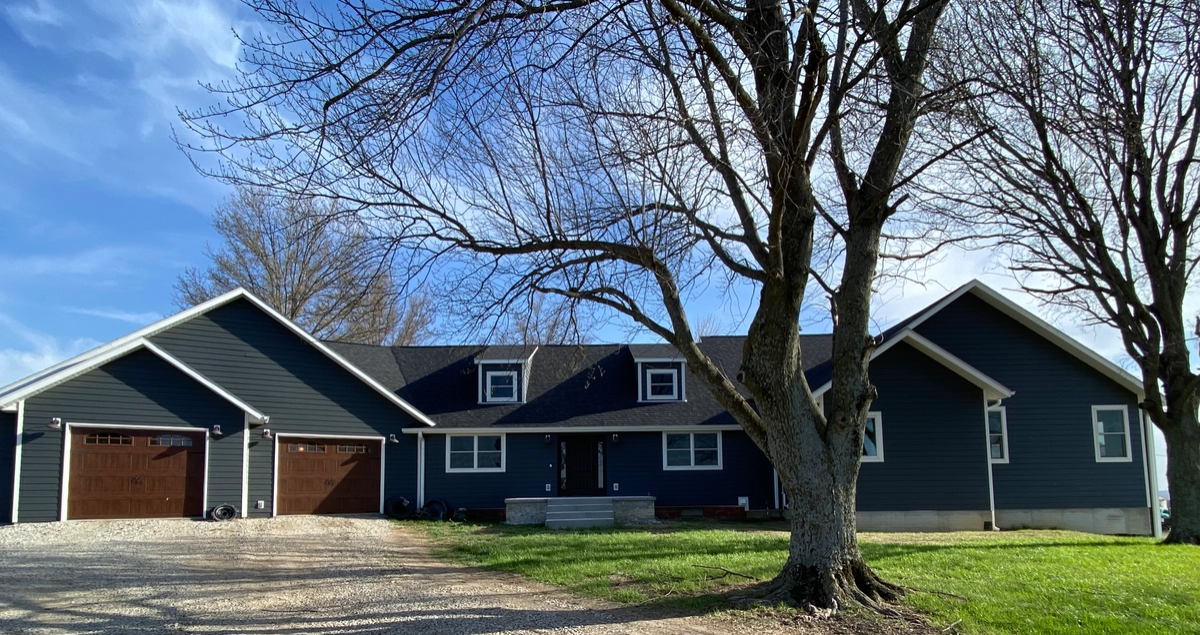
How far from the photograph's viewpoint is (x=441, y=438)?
75.5 feet

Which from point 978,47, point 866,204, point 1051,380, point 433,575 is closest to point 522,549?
point 433,575

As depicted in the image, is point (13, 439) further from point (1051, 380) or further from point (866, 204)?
point (1051, 380)

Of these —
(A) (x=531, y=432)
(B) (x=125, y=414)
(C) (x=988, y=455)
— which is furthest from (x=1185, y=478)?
(B) (x=125, y=414)

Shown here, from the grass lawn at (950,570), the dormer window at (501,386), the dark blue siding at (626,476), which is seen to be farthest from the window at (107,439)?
the dormer window at (501,386)

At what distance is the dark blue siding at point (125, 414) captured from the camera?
18.2m

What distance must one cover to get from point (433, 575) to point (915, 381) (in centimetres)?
1301

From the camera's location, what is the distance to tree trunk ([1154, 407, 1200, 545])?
16.1 meters

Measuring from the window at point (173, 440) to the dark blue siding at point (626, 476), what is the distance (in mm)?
5756

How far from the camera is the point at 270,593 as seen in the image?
10.4 meters

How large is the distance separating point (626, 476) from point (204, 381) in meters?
10.7

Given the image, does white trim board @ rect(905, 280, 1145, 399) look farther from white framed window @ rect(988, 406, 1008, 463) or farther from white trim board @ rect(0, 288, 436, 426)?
white trim board @ rect(0, 288, 436, 426)

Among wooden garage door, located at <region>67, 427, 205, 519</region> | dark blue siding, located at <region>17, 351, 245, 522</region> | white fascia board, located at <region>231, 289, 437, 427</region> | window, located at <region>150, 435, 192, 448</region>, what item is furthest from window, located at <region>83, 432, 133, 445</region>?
white fascia board, located at <region>231, 289, 437, 427</region>

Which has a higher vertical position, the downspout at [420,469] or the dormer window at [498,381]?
the dormer window at [498,381]

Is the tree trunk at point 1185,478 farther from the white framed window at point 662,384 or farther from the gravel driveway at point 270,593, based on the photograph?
the gravel driveway at point 270,593
